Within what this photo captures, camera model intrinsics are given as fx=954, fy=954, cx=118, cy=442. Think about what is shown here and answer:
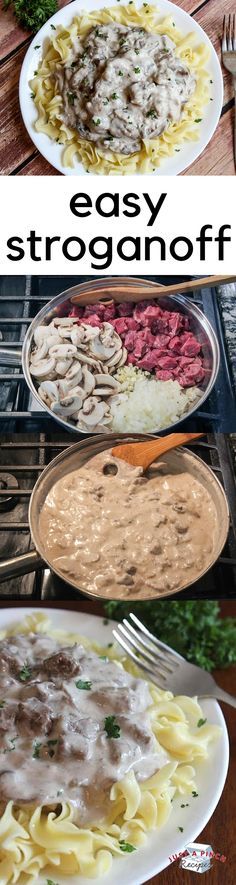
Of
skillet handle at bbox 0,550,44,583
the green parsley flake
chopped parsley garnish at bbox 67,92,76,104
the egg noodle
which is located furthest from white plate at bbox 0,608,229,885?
chopped parsley garnish at bbox 67,92,76,104

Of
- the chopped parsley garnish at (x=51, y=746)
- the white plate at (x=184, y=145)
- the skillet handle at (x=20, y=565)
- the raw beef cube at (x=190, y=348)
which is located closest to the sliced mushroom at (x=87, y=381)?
the raw beef cube at (x=190, y=348)

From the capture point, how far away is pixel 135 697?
67.4 inches

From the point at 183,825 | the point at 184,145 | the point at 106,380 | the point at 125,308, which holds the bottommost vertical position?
the point at 183,825

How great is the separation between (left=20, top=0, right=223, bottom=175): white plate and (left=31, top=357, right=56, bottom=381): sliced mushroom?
1.77 feet

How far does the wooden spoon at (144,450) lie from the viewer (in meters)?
2.16

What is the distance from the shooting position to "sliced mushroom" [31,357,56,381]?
225 centimetres

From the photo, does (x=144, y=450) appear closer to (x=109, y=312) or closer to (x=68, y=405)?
(x=68, y=405)

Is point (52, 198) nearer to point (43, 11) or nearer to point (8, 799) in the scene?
point (43, 11)

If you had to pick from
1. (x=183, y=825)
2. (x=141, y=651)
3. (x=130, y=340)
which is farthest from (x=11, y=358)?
(x=183, y=825)

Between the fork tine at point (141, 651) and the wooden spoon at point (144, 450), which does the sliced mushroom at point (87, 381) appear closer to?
the wooden spoon at point (144, 450)

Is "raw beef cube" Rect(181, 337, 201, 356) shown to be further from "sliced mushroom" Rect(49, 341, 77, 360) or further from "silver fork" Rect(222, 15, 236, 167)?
"silver fork" Rect(222, 15, 236, 167)

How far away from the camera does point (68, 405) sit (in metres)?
2.23

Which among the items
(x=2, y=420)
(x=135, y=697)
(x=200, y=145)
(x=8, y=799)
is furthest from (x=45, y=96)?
(x=8, y=799)

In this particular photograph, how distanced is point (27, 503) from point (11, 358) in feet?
1.25
